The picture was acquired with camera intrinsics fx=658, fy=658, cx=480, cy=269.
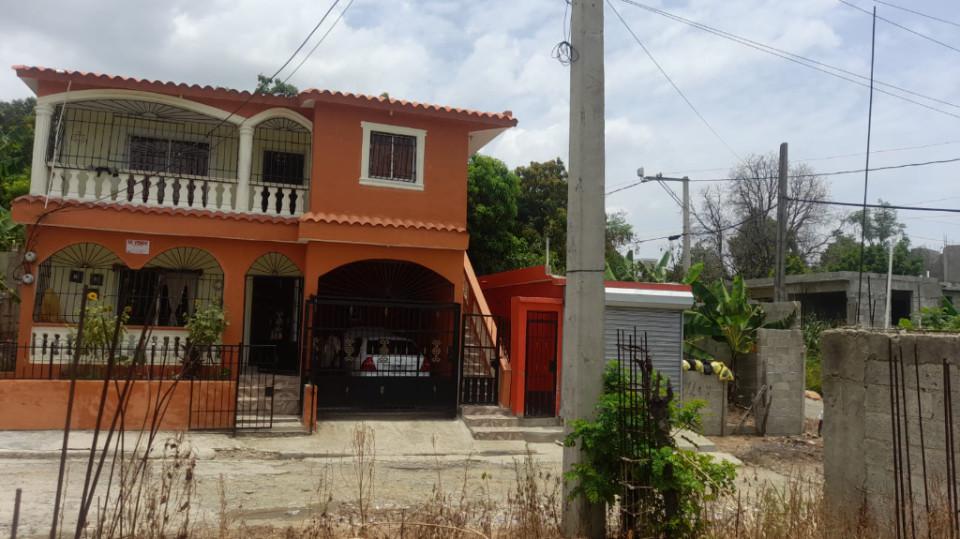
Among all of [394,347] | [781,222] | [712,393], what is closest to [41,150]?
[394,347]

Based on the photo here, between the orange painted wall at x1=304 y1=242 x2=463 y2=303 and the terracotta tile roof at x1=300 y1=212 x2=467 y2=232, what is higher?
the terracotta tile roof at x1=300 y1=212 x2=467 y2=232

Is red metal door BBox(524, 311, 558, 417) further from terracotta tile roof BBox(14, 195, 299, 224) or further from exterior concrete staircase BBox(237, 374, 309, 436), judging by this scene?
terracotta tile roof BBox(14, 195, 299, 224)

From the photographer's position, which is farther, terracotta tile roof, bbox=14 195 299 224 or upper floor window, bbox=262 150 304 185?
upper floor window, bbox=262 150 304 185

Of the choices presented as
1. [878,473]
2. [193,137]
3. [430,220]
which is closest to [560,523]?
[878,473]

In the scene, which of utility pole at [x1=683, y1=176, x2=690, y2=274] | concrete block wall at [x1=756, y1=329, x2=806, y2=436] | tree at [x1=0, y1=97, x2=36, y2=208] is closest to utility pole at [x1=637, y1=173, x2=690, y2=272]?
utility pole at [x1=683, y1=176, x2=690, y2=274]

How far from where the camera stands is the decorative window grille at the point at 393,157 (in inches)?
512

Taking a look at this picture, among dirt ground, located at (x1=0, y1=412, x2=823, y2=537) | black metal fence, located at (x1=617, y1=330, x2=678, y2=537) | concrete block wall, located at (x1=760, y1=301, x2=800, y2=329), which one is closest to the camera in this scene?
black metal fence, located at (x1=617, y1=330, x2=678, y2=537)

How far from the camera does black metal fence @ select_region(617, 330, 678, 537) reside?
4945 mm

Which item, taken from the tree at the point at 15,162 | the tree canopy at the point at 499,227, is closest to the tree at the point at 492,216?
the tree canopy at the point at 499,227

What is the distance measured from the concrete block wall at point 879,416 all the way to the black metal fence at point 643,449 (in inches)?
70.6

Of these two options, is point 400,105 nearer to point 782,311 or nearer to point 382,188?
point 382,188

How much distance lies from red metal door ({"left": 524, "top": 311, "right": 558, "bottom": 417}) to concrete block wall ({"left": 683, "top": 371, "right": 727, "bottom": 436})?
8.97ft

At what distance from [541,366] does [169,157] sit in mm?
8828

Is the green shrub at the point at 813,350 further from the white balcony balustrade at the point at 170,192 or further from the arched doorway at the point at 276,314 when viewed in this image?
the white balcony balustrade at the point at 170,192
